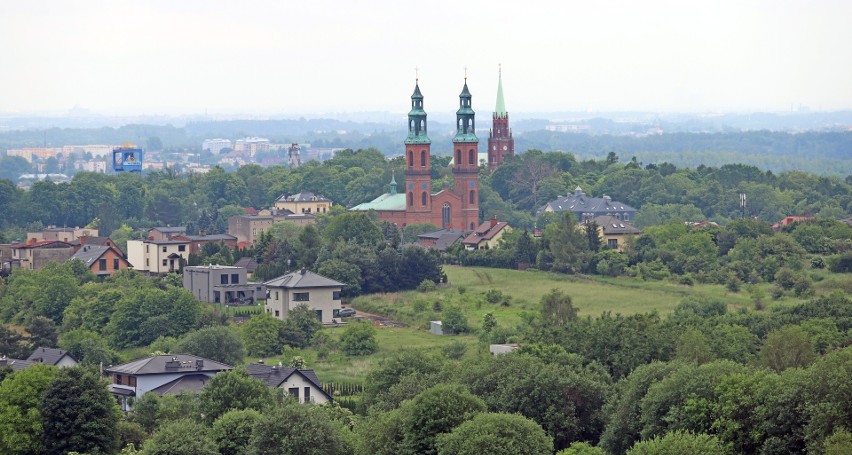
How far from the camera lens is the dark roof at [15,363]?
4875 centimetres

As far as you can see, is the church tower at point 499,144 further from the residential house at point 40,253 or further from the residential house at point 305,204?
the residential house at point 40,253

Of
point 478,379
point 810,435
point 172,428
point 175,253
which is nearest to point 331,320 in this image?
point 175,253

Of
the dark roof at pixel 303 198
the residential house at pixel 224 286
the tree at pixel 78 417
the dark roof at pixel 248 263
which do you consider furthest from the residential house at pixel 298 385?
the dark roof at pixel 303 198

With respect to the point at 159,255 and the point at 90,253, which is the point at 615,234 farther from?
the point at 90,253

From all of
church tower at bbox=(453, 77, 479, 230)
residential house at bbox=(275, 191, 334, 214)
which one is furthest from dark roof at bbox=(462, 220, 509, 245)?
residential house at bbox=(275, 191, 334, 214)

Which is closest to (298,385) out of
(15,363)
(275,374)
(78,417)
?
(275,374)

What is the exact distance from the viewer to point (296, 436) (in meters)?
37.1

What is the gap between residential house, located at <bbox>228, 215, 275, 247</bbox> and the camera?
9331 centimetres

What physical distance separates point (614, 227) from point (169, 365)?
37911mm

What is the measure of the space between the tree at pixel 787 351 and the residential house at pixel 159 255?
38375 mm

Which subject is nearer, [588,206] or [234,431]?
[234,431]

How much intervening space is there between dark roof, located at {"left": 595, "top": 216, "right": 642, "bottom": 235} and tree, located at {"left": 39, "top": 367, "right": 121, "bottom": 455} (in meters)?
42.6

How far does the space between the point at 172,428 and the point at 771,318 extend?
19582mm

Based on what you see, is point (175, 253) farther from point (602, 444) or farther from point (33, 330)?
point (602, 444)
